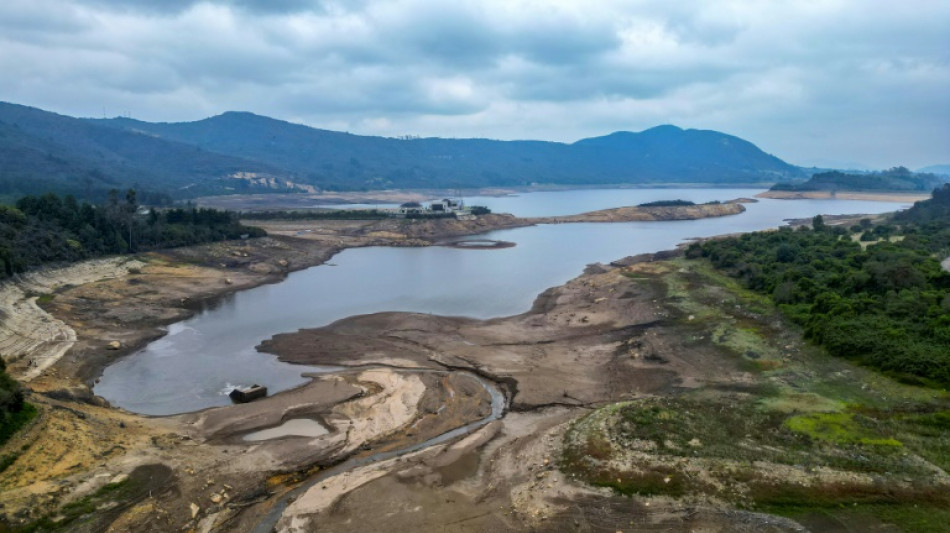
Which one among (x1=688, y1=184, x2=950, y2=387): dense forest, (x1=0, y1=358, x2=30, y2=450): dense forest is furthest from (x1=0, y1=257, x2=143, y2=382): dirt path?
(x1=688, y1=184, x2=950, y2=387): dense forest

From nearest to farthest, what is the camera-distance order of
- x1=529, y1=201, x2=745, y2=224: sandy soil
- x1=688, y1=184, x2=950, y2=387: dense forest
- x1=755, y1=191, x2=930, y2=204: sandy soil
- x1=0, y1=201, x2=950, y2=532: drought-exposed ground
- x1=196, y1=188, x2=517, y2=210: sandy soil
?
1. x1=0, y1=201, x2=950, y2=532: drought-exposed ground
2. x1=688, y1=184, x2=950, y2=387: dense forest
3. x1=529, y1=201, x2=745, y2=224: sandy soil
4. x1=196, y1=188, x2=517, y2=210: sandy soil
5. x1=755, y1=191, x2=930, y2=204: sandy soil

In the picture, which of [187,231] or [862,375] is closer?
[862,375]

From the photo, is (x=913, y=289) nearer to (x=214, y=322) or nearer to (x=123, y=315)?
(x=214, y=322)

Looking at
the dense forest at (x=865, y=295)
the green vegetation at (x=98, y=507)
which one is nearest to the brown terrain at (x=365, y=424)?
the green vegetation at (x=98, y=507)

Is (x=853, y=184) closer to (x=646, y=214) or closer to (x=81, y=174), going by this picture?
(x=646, y=214)

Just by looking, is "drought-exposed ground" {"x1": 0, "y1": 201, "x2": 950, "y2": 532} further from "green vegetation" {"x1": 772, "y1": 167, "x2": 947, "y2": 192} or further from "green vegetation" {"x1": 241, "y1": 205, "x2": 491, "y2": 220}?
"green vegetation" {"x1": 772, "y1": 167, "x2": 947, "y2": 192}

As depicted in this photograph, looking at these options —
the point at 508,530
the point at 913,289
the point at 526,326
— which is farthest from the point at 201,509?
the point at 913,289
